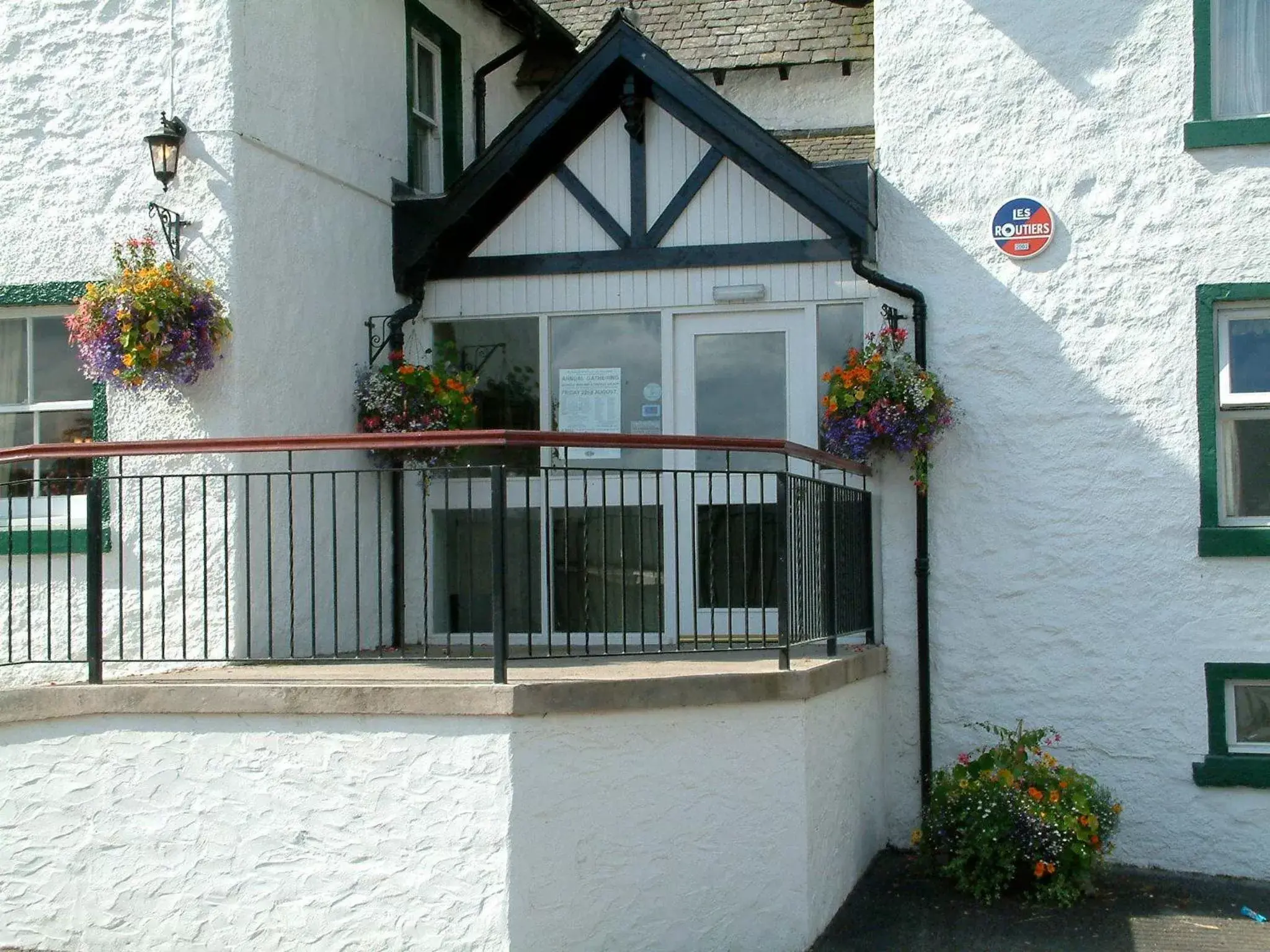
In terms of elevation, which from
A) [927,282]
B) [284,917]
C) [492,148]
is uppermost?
[492,148]

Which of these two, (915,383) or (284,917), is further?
(915,383)

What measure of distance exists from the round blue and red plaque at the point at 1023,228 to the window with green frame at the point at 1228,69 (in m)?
0.91

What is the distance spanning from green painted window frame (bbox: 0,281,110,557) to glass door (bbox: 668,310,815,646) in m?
3.47

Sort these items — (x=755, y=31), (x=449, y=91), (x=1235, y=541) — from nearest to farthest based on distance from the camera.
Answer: (x=1235, y=541) < (x=449, y=91) < (x=755, y=31)

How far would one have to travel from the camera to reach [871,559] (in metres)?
9.05

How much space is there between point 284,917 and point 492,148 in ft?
16.1

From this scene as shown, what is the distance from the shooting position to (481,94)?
37.3 ft

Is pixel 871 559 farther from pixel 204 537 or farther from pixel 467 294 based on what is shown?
pixel 204 537

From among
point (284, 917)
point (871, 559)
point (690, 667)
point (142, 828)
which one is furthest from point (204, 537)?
point (871, 559)

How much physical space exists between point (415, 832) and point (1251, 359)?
5.51 m

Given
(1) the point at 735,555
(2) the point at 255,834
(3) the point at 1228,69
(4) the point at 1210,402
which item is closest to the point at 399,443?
(2) the point at 255,834

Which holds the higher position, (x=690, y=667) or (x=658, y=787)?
(x=690, y=667)

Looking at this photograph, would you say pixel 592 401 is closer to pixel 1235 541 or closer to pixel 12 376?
pixel 12 376

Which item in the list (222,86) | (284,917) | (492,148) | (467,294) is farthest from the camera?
(467,294)
